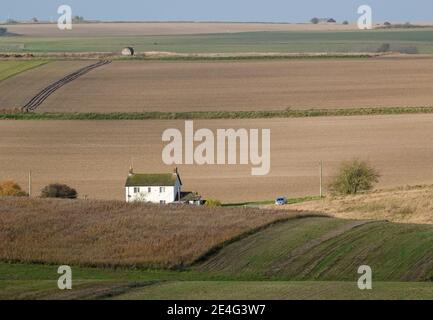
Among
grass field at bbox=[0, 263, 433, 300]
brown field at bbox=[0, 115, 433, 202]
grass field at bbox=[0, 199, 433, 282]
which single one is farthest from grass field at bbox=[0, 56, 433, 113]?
grass field at bbox=[0, 263, 433, 300]

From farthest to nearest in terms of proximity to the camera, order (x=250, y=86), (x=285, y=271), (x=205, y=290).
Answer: (x=250, y=86) → (x=285, y=271) → (x=205, y=290)

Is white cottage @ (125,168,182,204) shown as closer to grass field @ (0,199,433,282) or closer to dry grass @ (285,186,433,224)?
dry grass @ (285,186,433,224)

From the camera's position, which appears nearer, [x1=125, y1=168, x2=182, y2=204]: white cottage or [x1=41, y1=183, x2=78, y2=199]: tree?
[x1=41, y1=183, x2=78, y2=199]: tree

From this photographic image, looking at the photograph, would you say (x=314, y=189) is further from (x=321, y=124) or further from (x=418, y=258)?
(x=418, y=258)

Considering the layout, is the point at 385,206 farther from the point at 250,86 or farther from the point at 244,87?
the point at 250,86

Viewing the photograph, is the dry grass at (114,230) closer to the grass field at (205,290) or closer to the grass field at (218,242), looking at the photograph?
the grass field at (218,242)

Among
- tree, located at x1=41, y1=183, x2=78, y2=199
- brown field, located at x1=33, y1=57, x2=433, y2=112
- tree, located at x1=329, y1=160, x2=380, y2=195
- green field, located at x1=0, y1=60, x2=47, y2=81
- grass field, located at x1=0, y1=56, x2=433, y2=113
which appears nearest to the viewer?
tree, located at x1=41, y1=183, x2=78, y2=199

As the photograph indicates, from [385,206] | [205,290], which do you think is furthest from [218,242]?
[385,206]

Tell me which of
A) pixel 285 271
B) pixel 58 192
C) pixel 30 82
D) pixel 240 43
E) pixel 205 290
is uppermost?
pixel 240 43
